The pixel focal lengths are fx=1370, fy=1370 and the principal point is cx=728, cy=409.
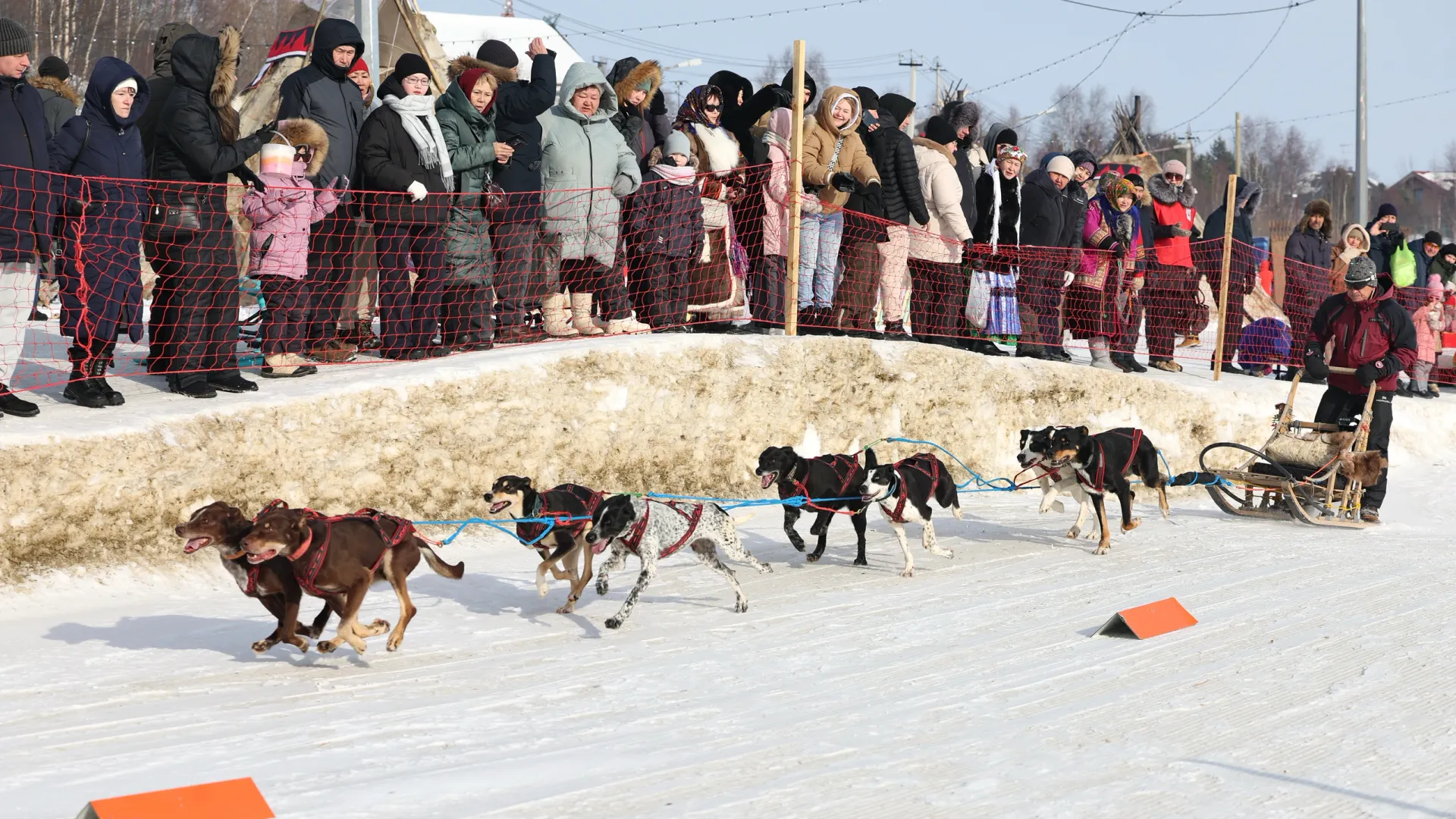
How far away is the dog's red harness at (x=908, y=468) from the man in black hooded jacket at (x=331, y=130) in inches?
134

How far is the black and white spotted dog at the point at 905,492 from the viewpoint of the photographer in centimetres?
725

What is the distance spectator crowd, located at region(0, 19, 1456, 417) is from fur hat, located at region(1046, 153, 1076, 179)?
1.5 inches

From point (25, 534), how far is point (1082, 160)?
887 centimetres

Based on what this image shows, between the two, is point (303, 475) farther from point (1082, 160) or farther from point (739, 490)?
point (1082, 160)

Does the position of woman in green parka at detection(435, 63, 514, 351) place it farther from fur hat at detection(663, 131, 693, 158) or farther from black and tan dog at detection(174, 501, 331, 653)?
black and tan dog at detection(174, 501, 331, 653)

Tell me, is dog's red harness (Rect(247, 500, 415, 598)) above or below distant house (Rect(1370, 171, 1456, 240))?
below

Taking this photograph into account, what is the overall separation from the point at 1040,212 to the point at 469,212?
4988 mm

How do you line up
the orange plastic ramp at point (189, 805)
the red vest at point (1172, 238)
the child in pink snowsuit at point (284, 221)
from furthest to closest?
the red vest at point (1172, 238), the child in pink snowsuit at point (284, 221), the orange plastic ramp at point (189, 805)

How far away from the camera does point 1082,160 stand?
39.0 ft

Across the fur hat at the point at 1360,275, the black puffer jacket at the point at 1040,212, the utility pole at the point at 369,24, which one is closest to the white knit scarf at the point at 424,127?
the utility pole at the point at 369,24

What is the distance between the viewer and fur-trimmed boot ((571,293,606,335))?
9156 mm

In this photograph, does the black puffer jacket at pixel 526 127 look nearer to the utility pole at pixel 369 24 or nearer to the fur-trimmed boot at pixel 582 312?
the fur-trimmed boot at pixel 582 312

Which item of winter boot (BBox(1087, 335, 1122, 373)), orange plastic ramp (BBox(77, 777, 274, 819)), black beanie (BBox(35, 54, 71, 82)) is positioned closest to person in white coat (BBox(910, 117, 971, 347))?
winter boot (BBox(1087, 335, 1122, 373))

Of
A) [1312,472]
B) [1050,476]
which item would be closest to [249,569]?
[1050,476]
